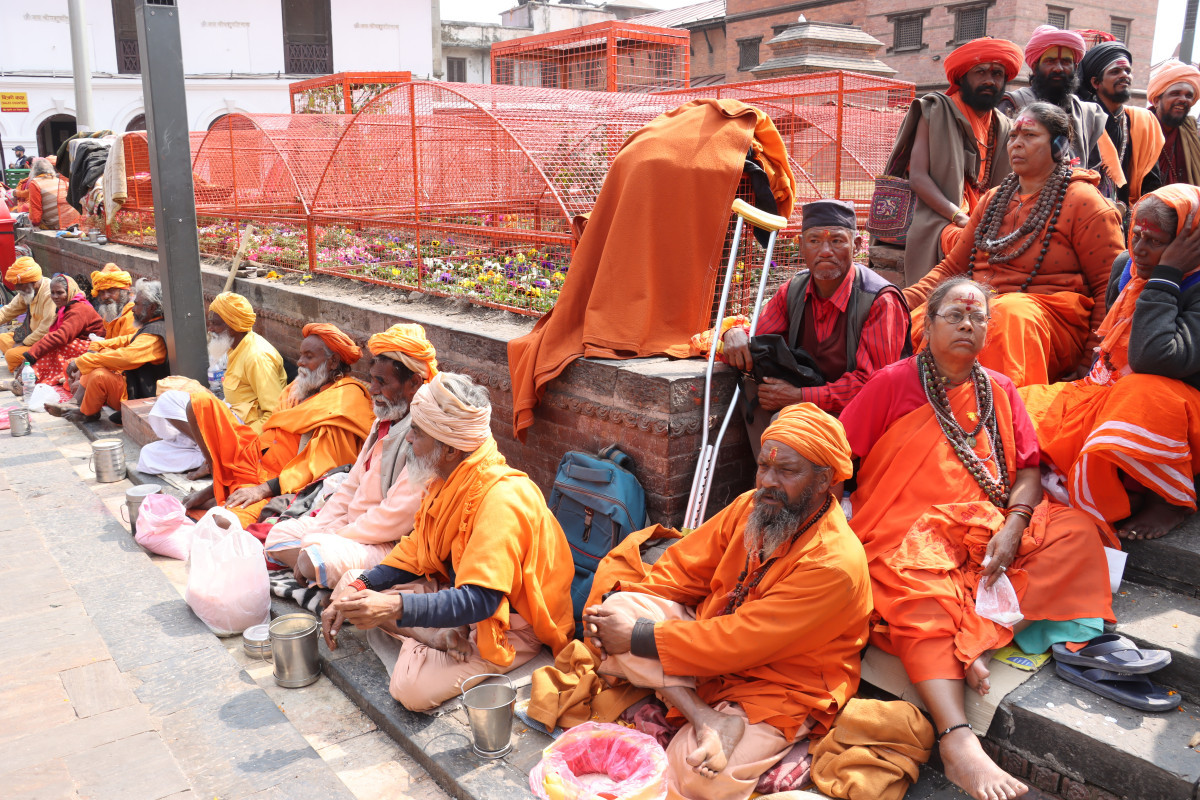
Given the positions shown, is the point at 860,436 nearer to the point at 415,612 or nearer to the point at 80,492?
the point at 415,612

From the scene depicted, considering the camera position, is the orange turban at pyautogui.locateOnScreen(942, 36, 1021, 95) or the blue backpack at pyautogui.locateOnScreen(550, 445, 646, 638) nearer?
the blue backpack at pyautogui.locateOnScreen(550, 445, 646, 638)

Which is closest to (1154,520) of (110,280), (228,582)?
(228,582)

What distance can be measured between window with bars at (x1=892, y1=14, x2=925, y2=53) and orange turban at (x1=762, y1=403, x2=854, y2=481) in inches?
1028

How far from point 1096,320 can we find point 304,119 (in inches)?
416

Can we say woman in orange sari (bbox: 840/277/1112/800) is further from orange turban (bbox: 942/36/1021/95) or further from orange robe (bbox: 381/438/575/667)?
orange turban (bbox: 942/36/1021/95)

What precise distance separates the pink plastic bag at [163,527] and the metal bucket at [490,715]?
103 inches

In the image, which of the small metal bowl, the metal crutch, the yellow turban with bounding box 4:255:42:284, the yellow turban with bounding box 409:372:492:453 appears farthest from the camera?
the yellow turban with bounding box 4:255:42:284

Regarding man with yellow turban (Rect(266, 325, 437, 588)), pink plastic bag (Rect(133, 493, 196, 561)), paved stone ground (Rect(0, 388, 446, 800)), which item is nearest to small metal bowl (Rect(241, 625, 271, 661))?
paved stone ground (Rect(0, 388, 446, 800))

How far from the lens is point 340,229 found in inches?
342

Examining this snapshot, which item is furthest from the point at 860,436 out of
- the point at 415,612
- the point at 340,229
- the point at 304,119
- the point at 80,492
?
the point at 304,119

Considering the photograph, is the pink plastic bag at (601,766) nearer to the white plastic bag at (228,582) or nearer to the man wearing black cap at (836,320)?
the man wearing black cap at (836,320)

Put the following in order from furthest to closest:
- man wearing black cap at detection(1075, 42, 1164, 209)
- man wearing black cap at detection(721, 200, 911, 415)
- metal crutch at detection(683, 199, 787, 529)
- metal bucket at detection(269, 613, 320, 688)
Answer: man wearing black cap at detection(1075, 42, 1164, 209), metal crutch at detection(683, 199, 787, 529), man wearing black cap at detection(721, 200, 911, 415), metal bucket at detection(269, 613, 320, 688)

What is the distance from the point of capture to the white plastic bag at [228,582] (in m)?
4.07

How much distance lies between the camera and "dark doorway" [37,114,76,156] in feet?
86.6
